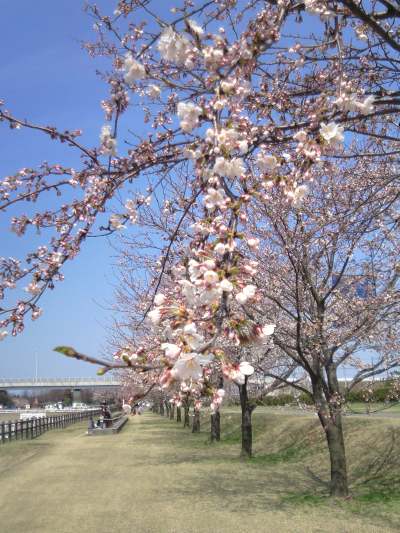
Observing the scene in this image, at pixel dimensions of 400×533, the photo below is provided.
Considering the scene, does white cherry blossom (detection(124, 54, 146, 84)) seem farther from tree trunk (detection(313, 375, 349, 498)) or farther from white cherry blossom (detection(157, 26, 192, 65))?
tree trunk (detection(313, 375, 349, 498))

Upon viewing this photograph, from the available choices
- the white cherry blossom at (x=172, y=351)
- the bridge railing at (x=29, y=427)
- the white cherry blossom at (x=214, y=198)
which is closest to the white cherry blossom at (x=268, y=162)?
the white cherry blossom at (x=214, y=198)

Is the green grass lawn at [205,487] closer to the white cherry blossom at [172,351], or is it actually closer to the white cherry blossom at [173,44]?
the white cherry blossom at [172,351]

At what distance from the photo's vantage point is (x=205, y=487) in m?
11.0

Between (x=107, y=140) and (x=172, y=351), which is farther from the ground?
(x=107, y=140)

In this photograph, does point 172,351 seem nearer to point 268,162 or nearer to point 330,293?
point 268,162

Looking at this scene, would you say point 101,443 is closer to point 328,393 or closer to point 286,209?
point 328,393

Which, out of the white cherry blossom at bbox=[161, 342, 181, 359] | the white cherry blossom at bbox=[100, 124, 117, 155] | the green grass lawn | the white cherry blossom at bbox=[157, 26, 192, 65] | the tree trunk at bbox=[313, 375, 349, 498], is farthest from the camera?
the tree trunk at bbox=[313, 375, 349, 498]

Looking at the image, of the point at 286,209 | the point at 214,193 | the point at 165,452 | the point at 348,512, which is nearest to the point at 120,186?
the point at 214,193

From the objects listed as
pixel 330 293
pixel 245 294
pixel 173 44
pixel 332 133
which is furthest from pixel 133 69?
pixel 330 293

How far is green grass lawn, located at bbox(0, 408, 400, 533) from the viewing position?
802 centimetres

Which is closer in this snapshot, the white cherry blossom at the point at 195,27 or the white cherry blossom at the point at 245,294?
the white cherry blossom at the point at 245,294

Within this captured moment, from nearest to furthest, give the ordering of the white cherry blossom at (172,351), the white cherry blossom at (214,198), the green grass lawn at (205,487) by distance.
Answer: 1. the white cherry blossom at (172,351)
2. the white cherry blossom at (214,198)
3. the green grass lawn at (205,487)

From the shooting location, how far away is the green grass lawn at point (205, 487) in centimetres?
802

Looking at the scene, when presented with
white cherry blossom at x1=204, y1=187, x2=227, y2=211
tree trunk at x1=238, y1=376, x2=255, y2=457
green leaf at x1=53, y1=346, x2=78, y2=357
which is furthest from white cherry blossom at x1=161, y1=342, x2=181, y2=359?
tree trunk at x1=238, y1=376, x2=255, y2=457
